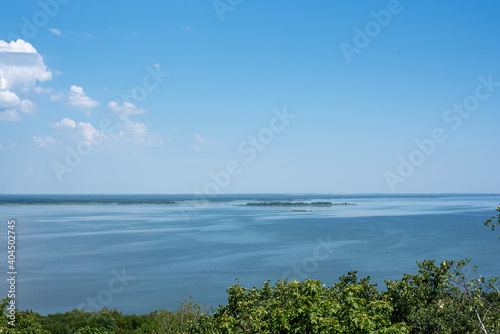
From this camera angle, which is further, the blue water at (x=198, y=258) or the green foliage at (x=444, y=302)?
the blue water at (x=198, y=258)

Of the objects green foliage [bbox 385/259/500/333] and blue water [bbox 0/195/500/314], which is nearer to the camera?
green foliage [bbox 385/259/500/333]

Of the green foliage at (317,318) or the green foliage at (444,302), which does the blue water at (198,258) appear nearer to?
the green foliage at (444,302)

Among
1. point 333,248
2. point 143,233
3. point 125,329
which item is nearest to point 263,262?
point 333,248

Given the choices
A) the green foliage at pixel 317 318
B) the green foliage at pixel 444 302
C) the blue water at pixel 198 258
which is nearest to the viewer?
the green foliage at pixel 317 318

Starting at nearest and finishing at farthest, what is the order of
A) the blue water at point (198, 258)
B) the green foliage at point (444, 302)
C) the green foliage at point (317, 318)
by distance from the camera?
the green foliage at point (317, 318) < the green foliage at point (444, 302) < the blue water at point (198, 258)

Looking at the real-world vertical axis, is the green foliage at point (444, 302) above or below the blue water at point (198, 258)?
below

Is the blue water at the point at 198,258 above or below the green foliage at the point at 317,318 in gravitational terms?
above

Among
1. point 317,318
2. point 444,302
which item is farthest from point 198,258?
point 317,318

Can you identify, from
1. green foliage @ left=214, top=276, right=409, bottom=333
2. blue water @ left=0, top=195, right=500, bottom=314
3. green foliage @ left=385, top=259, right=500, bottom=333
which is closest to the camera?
green foliage @ left=214, top=276, right=409, bottom=333

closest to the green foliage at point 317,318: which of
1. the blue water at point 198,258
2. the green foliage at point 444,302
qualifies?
the green foliage at point 444,302

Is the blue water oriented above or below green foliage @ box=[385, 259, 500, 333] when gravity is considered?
above

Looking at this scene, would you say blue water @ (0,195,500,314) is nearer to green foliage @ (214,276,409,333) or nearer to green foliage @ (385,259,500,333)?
green foliage @ (385,259,500,333)

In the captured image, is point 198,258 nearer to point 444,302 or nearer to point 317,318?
point 444,302

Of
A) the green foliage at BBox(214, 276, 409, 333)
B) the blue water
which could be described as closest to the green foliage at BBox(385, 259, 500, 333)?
the green foliage at BBox(214, 276, 409, 333)
